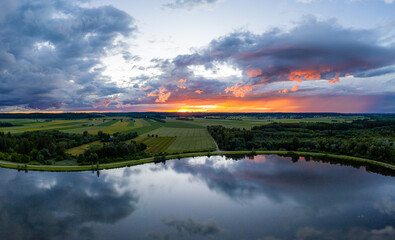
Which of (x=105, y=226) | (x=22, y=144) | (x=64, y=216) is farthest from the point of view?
(x=22, y=144)

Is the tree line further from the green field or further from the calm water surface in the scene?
the calm water surface

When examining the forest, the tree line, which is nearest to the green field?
the tree line

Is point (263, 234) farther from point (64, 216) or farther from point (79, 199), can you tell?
point (79, 199)

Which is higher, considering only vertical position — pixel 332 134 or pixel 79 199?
pixel 332 134

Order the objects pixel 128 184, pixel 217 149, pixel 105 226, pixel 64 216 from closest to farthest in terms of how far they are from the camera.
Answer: pixel 105 226, pixel 64 216, pixel 128 184, pixel 217 149

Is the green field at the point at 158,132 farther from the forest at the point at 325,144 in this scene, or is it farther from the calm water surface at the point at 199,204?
the calm water surface at the point at 199,204

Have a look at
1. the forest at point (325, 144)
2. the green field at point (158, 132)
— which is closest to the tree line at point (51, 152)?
the green field at point (158, 132)

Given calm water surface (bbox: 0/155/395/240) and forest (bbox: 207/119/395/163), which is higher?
forest (bbox: 207/119/395/163)

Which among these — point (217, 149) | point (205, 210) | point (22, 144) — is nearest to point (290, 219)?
point (205, 210)
